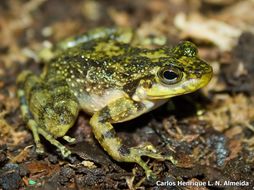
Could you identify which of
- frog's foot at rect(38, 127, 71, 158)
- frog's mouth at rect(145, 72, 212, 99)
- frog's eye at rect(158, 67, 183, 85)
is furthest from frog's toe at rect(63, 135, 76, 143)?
frog's eye at rect(158, 67, 183, 85)

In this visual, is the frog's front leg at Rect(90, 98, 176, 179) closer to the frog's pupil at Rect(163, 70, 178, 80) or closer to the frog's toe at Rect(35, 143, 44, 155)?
the frog's pupil at Rect(163, 70, 178, 80)

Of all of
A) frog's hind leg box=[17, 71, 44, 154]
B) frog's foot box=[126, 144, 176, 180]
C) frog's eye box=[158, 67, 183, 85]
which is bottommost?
frog's foot box=[126, 144, 176, 180]

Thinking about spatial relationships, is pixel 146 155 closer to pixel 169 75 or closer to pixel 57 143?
pixel 169 75

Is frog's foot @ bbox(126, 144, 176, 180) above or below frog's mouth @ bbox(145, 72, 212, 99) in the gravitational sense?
below

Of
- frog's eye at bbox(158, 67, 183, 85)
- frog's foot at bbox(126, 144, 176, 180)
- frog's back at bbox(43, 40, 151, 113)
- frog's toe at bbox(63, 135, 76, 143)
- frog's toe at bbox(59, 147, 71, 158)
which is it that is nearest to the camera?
frog's foot at bbox(126, 144, 176, 180)

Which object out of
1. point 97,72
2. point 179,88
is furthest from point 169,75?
point 97,72

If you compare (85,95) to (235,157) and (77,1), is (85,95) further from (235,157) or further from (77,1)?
(77,1)

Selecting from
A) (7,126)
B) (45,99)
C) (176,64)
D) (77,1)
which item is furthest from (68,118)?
(77,1)
